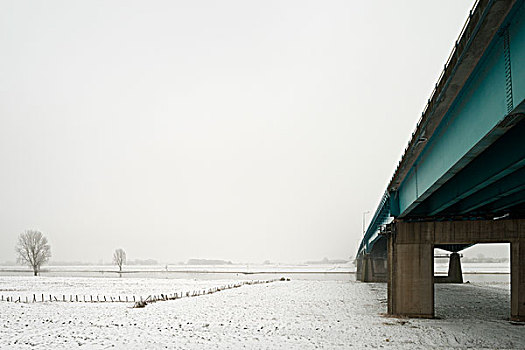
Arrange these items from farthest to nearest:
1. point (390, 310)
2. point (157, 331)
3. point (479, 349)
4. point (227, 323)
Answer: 1. point (390, 310)
2. point (227, 323)
3. point (157, 331)
4. point (479, 349)

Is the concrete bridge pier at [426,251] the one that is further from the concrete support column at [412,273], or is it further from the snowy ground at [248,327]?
the snowy ground at [248,327]

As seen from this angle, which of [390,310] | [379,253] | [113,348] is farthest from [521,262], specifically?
[379,253]

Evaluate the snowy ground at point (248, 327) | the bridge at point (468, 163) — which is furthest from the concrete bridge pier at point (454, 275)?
the bridge at point (468, 163)

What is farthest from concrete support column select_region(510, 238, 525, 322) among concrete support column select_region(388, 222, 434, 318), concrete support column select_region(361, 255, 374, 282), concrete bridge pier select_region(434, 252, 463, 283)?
concrete support column select_region(361, 255, 374, 282)

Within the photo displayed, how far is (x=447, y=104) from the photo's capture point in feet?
46.3

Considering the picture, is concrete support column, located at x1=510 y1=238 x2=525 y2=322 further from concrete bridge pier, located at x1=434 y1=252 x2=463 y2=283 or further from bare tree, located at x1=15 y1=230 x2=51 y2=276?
bare tree, located at x1=15 y1=230 x2=51 y2=276

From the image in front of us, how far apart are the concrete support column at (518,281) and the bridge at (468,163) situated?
0.15 ft

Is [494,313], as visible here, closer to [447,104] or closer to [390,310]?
[390,310]

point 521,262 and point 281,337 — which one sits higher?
point 521,262

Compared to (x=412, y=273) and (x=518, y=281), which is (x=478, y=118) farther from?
(x=518, y=281)

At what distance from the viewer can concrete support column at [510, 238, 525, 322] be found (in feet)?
83.9

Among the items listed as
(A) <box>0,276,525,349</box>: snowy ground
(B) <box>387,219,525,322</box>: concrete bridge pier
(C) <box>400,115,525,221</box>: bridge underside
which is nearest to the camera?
(C) <box>400,115,525,221</box>: bridge underside

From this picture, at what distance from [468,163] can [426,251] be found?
13026 millimetres

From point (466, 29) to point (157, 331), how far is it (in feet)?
54.8
